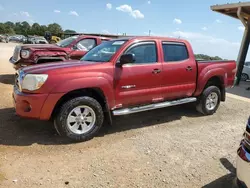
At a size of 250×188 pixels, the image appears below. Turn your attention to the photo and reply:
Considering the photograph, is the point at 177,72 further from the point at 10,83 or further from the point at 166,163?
the point at 10,83

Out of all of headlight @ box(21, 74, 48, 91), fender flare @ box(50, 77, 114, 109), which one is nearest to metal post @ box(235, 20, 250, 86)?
fender flare @ box(50, 77, 114, 109)

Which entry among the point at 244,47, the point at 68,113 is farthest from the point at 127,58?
the point at 244,47

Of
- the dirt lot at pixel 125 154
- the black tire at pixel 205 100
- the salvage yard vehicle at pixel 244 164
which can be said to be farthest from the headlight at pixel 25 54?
the salvage yard vehicle at pixel 244 164

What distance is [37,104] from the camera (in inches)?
157

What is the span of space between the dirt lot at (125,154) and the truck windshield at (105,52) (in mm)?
1407

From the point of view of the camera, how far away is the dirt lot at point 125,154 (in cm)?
333

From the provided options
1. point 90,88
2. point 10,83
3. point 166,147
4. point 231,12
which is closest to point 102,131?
point 90,88

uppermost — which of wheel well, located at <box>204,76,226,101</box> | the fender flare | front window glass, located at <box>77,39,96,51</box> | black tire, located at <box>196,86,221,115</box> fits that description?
front window glass, located at <box>77,39,96,51</box>

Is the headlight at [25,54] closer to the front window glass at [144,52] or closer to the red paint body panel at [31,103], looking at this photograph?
the red paint body panel at [31,103]

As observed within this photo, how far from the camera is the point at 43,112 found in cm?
405

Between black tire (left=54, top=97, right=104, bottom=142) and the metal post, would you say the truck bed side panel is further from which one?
the metal post

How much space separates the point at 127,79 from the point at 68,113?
127cm

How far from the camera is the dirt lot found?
333 cm

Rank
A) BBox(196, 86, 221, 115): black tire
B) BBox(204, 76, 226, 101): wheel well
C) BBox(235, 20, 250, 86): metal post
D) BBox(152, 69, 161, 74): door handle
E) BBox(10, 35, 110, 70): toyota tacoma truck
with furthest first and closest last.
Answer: BBox(235, 20, 250, 86): metal post < BBox(10, 35, 110, 70): toyota tacoma truck < BBox(204, 76, 226, 101): wheel well < BBox(196, 86, 221, 115): black tire < BBox(152, 69, 161, 74): door handle
